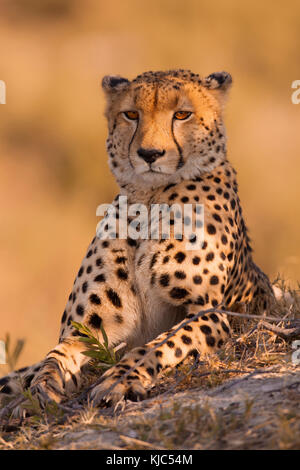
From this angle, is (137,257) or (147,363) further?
(137,257)

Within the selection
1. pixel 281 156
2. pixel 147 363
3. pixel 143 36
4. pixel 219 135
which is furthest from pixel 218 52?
pixel 147 363

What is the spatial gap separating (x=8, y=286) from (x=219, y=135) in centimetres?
521

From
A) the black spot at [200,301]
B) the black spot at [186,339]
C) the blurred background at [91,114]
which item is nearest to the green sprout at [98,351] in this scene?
the black spot at [186,339]

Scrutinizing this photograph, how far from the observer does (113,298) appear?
3100mm

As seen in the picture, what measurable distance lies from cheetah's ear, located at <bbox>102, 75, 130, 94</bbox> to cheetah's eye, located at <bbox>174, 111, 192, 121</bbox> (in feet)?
1.13

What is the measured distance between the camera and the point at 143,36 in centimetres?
1177

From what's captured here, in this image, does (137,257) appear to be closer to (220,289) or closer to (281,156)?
(220,289)

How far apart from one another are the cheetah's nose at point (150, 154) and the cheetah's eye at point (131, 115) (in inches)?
9.4

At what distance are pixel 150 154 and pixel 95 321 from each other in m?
0.68

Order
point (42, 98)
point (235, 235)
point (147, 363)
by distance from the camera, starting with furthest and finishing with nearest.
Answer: point (42, 98), point (235, 235), point (147, 363)

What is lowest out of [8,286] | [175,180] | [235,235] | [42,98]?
[8,286]

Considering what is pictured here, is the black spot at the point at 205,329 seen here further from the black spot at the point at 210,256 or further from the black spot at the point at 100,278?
the black spot at the point at 100,278

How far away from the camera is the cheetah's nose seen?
3000 millimetres

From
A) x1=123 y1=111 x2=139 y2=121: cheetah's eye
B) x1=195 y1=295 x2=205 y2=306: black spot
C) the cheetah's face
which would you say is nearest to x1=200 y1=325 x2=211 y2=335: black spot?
x1=195 y1=295 x2=205 y2=306: black spot
